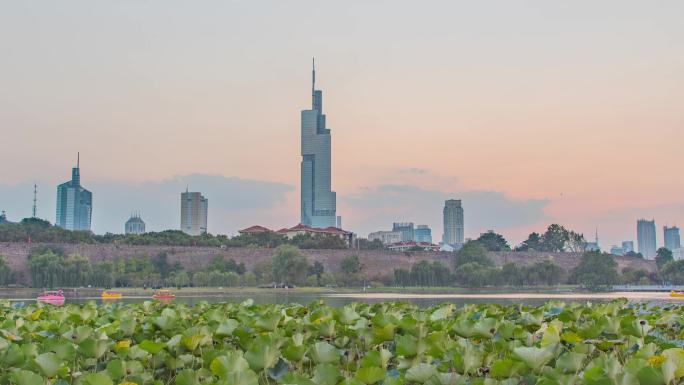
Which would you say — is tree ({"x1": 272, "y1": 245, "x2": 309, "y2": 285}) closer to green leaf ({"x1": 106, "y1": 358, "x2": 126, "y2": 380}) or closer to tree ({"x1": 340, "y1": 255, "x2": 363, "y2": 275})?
tree ({"x1": 340, "y1": 255, "x2": 363, "y2": 275})

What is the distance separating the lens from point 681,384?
4633 mm

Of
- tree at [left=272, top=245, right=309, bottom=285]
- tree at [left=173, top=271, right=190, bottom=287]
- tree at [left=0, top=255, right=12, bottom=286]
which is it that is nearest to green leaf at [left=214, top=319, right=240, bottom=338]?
tree at [left=272, top=245, right=309, bottom=285]

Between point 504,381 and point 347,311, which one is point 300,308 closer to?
point 347,311

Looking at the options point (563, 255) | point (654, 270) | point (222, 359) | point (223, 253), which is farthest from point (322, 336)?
point (654, 270)

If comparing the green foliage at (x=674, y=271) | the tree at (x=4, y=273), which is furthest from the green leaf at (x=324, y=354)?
the green foliage at (x=674, y=271)

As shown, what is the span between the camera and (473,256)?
110188 millimetres

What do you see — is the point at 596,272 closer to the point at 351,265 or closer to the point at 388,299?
the point at 351,265

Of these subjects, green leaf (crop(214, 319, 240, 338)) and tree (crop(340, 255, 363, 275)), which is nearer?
green leaf (crop(214, 319, 240, 338))

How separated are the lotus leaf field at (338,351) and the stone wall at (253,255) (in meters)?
89.4

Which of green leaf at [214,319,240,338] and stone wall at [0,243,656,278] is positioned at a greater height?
stone wall at [0,243,656,278]

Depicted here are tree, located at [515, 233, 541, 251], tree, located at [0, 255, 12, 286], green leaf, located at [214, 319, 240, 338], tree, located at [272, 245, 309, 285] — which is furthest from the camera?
tree, located at [515, 233, 541, 251]

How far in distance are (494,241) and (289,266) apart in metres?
69.9

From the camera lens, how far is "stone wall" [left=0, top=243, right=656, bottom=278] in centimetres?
9513

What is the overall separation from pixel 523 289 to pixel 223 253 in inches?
1524
